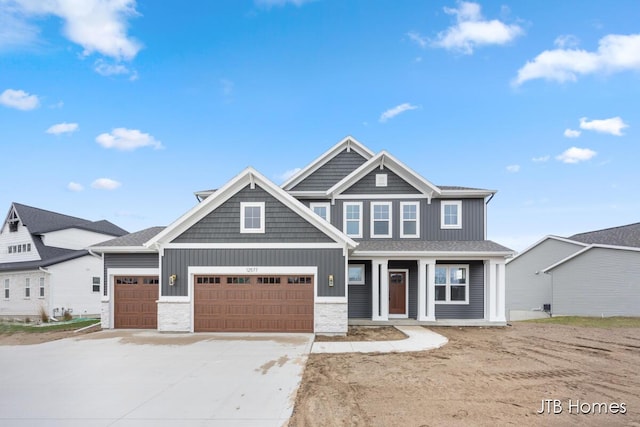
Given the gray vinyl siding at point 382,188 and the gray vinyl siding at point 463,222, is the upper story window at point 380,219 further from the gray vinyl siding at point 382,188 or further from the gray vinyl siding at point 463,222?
the gray vinyl siding at point 463,222

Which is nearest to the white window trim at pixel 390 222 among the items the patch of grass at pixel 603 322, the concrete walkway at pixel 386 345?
the concrete walkway at pixel 386 345

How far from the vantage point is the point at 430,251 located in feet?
54.4

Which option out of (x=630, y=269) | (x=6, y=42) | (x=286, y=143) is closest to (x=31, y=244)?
(x=6, y=42)

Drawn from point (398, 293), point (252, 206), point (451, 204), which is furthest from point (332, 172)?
point (398, 293)

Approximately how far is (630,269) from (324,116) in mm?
18479

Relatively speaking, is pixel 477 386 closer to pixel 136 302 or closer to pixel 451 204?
pixel 451 204

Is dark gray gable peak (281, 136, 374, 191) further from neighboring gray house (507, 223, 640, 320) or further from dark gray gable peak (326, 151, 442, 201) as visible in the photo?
neighboring gray house (507, 223, 640, 320)

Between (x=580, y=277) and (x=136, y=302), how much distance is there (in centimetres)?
2367

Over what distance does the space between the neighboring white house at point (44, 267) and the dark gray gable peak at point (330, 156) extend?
45.2 feet

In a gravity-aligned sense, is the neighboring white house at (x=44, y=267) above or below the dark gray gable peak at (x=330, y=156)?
below

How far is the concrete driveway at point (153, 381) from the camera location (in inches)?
247

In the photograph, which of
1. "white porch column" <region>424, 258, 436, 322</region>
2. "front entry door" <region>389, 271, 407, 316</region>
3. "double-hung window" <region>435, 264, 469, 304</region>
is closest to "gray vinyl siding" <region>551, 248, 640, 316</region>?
"double-hung window" <region>435, 264, 469, 304</region>

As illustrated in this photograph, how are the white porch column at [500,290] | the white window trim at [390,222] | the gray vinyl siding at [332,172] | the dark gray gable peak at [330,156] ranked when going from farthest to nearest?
the gray vinyl siding at [332,172]
the dark gray gable peak at [330,156]
the white window trim at [390,222]
the white porch column at [500,290]

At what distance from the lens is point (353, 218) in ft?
60.5
